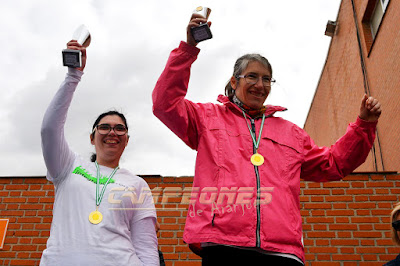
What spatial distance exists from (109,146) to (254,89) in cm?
108

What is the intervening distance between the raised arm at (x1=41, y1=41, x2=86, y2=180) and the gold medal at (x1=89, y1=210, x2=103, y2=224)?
0.34m

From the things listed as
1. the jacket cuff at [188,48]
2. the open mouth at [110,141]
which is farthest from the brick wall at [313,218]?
the jacket cuff at [188,48]

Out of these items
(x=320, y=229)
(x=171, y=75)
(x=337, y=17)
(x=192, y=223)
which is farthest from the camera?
(x=337, y=17)

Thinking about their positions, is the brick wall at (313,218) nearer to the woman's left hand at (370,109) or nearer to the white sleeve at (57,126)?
the white sleeve at (57,126)

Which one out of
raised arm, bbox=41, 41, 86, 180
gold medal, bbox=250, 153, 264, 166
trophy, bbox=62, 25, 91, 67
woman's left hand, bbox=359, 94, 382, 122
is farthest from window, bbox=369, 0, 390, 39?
raised arm, bbox=41, 41, 86, 180

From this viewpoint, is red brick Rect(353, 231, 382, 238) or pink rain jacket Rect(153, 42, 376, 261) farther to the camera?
red brick Rect(353, 231, 382, 238)

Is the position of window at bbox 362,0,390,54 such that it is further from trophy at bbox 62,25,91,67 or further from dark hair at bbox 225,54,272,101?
trophy at bbox 62,25,91,67

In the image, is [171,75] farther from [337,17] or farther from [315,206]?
[337,17]

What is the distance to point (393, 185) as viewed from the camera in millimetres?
4988

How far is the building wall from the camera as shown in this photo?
6.66 meters

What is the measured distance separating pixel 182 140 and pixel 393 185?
4.20 metres

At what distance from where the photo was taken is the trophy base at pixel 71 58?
206cm

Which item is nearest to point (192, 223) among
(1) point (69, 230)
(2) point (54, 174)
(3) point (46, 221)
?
(1) point (69, 230)

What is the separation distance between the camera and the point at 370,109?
6.81 ft
